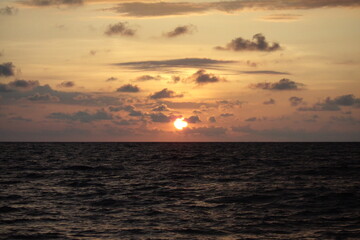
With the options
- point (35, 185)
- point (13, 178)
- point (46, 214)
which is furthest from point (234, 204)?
point (13, 178)

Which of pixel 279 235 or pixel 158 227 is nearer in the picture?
pixel 279 235

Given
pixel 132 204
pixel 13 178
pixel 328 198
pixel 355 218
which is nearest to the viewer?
pixel 355 218

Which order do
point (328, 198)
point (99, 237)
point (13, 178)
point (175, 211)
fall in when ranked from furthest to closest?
point (13, 178) < point (328, 198) < point (175, 211) < point (99, 237)

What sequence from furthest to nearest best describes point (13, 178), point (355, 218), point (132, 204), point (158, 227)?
point (13, 178) < point (132, 204) < point (355, 218) < point (158, 227)

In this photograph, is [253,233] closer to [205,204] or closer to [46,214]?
[205,204]

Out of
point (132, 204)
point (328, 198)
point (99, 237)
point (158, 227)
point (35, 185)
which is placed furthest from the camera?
point (35, 185)

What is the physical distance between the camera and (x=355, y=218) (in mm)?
30094

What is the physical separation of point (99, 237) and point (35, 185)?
82.5 ft

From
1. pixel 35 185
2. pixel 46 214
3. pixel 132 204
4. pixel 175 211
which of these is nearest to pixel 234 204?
pixel 175 211

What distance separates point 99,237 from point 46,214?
7867mm

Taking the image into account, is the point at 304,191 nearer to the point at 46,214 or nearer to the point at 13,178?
the point at 46,214

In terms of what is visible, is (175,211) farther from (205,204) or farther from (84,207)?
(84,207)

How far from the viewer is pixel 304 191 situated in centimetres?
4156

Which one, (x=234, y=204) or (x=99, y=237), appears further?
(x=234, y=204)
